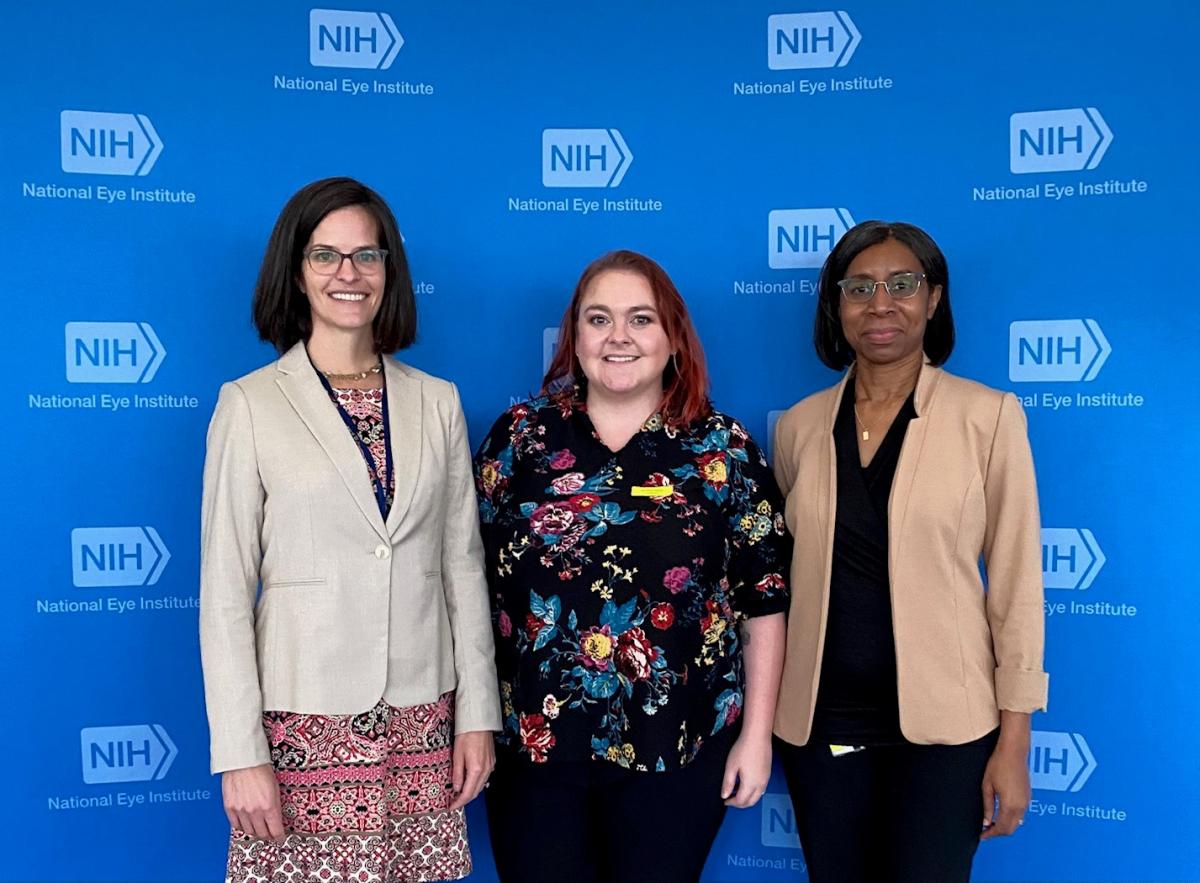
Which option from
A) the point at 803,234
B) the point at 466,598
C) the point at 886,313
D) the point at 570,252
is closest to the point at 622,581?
the point at 466,598

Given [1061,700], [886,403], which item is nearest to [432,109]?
[886,403]

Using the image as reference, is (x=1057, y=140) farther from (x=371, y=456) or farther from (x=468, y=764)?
(x=468, y=764)

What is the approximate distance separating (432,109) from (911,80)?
4.04 ft

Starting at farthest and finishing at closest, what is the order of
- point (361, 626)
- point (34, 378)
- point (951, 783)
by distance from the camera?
point (34, 378), point (951, 783), point (361, 626)

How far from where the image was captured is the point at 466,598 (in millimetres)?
1733

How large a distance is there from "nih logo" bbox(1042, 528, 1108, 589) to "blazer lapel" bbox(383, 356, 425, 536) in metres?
1.63

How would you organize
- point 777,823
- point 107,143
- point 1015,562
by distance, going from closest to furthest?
point 1015,562 < point 107,143 < point 777,823

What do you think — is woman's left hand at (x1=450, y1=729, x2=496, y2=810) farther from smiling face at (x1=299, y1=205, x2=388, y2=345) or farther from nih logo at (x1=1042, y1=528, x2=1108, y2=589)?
nih logo at (x1=1042, y1=528, x2=1108, y2=589)

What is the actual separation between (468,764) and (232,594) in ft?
1.79

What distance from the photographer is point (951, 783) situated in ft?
5.59

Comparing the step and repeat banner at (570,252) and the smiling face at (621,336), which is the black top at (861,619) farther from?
the step and repeat banner at (570,252)

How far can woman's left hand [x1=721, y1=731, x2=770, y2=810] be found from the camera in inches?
71.5

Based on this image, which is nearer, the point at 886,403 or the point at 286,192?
the point at 886,403

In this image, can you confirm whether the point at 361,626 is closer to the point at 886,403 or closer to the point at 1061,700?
the point at 886,403
